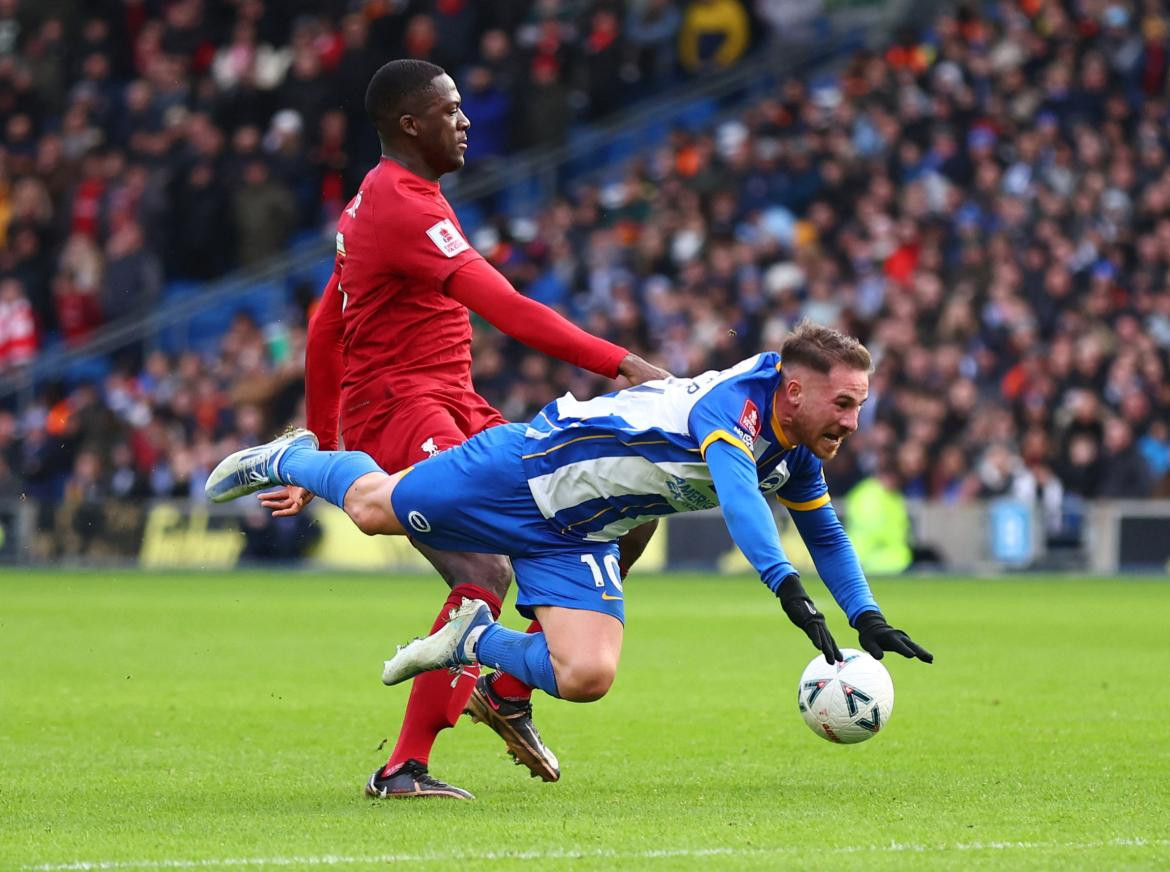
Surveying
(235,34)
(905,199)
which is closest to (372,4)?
(235,34)

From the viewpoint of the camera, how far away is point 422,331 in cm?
773

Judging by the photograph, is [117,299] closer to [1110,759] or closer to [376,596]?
[376,596]

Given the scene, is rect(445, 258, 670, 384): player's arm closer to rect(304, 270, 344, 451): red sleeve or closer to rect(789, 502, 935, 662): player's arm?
rect(304, 270, 344, 451): red sleeve

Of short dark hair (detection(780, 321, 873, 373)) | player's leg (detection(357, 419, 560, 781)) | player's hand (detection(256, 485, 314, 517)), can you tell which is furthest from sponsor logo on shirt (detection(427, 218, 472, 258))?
short dark hair (detection(780, 321, 873, 373))

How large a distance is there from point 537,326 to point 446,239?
53cm

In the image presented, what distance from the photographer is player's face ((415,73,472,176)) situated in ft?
25.3

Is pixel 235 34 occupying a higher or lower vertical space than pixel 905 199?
higher

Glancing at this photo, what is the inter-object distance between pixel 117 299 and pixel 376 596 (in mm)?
7796

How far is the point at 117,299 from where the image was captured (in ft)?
80.8

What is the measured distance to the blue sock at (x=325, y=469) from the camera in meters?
7.58

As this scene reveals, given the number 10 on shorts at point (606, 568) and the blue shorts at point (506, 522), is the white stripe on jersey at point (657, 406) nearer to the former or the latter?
the blue shorts at point (506, 522)

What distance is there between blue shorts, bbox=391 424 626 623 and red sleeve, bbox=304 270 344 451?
847 mm

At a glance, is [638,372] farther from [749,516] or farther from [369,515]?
[369,515]

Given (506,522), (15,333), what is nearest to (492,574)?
(506,522)
